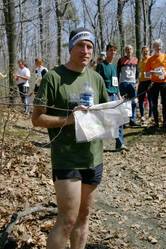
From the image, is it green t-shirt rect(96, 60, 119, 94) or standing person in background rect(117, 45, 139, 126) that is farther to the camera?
standing person in background rect(117, 45, 139, 126)

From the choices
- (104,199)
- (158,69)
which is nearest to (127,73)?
(158,69)

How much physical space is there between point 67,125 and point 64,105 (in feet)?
0.47

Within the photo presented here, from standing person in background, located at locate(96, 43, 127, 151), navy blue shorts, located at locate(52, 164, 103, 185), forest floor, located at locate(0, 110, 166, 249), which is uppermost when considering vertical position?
standing person in background, located at locate(96, 43, 127, 151)

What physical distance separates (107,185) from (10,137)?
256 centimetres

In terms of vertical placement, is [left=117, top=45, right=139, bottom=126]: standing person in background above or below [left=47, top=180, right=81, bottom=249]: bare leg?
above

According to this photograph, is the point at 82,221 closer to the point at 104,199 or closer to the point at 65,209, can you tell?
the point at 65,209

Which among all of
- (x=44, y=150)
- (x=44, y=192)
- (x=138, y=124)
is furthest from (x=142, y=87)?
(x=44, y=192)

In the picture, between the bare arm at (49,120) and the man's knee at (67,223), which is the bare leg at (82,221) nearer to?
the man's knee at (67,223)

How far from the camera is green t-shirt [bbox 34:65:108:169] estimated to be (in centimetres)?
313

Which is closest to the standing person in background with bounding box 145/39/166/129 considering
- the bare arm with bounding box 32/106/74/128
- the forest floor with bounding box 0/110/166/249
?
the forest floor with bounding box 0/110/166/249

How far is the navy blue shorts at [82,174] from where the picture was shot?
3.16 metres

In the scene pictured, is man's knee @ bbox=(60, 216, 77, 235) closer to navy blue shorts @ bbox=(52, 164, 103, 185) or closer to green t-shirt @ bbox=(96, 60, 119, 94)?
navy blue shorts @ bbox=(52, 164, 103, 185)

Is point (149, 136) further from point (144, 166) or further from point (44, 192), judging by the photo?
point (44, 192)

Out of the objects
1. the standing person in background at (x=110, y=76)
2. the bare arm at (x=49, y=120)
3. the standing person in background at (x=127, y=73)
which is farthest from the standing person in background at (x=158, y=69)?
the bare arm at (x=49, y=120)
